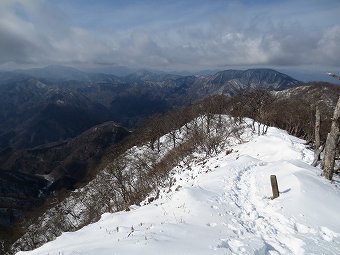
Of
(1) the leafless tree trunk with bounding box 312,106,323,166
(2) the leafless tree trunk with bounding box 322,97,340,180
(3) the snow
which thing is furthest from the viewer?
(1) the leafless tree trunk with bounding box 312,106,323,166

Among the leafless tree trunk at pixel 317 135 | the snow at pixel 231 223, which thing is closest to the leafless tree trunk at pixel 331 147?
the snow at pixel 231 223

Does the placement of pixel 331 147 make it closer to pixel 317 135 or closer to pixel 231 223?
pixel 317 135

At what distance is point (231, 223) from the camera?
48.5 ft

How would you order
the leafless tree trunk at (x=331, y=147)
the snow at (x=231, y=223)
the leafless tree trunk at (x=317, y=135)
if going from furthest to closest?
the leafless tree trunk at (x=317, y=135) → the leafless tree trunk at (x=331, y=147) → the snow at (x=231, y=223)

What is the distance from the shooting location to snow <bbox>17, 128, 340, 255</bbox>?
38.3 feet

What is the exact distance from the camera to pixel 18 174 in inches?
6978

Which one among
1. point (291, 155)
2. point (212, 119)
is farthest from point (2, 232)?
point (291, 155)

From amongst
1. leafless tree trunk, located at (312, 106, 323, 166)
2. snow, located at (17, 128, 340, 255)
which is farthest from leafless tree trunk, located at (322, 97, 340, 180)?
leafless tree trunk, located at (312, 106, 323, 166)

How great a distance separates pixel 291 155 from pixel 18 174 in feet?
571

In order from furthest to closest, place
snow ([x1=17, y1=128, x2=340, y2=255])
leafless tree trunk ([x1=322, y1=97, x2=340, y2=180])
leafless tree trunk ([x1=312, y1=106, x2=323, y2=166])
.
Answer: leafless tree trunk ([x1=312, y1=106, x2=323, y2=166])
leafless tree trunk ([x1=322, y1=97, x2=340, y2=180])
snow ([x1=17, y1=128, x2=340, y2=255])

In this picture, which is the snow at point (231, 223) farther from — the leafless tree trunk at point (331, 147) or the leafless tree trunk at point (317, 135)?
the leafless tree trunk at point (317, 135)

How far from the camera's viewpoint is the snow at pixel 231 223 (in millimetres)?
11664

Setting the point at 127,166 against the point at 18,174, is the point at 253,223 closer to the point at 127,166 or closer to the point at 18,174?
the point at 127,166

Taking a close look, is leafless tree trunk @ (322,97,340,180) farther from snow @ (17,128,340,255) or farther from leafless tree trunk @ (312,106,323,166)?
leafless tree trunk @ (312,106,323,166)
